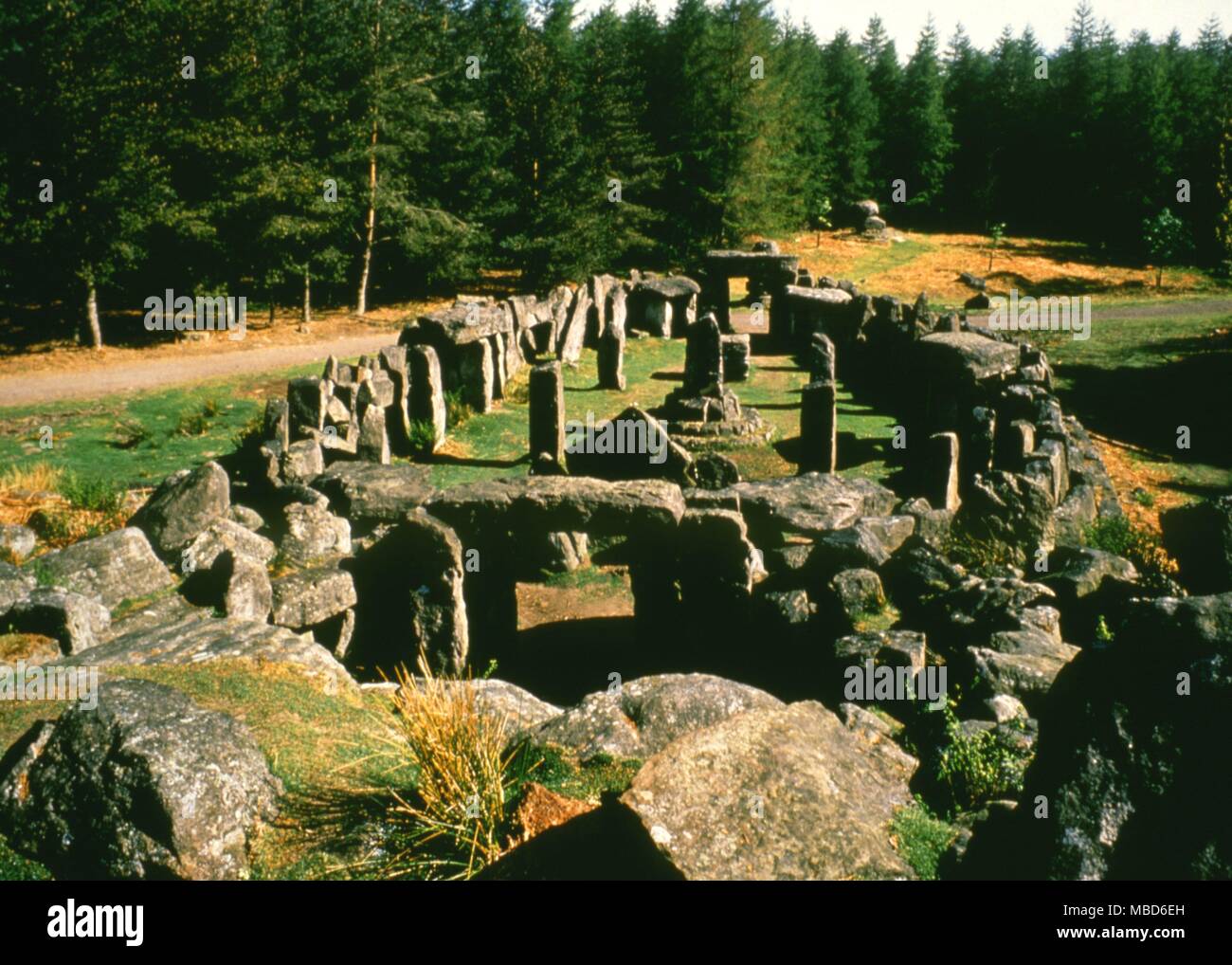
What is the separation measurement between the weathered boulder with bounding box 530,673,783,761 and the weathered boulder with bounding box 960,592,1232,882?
105 inches

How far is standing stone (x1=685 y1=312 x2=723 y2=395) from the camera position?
20.1 metres

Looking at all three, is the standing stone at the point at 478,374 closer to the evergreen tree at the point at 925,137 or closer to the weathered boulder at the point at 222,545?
the weathered boulder at the point at 222,545

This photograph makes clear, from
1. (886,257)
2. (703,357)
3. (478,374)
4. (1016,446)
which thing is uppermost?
(886,257)

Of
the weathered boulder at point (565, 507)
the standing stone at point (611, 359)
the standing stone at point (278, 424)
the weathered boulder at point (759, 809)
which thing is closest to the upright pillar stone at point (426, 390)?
the standing stone at point (278, 424)

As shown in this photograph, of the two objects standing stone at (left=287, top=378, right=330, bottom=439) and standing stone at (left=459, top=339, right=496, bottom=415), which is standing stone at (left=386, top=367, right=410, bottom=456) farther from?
standing stone at (left=459, top=339, right=496, bottom=415)

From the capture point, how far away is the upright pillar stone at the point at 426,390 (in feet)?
60.3

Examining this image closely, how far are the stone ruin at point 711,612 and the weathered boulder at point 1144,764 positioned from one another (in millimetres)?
12

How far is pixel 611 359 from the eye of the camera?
22781mm

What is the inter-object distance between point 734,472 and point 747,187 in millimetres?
28000

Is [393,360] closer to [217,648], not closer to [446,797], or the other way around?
[217,648]

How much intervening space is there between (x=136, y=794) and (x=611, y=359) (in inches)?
701

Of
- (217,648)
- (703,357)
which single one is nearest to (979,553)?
(217,648)
